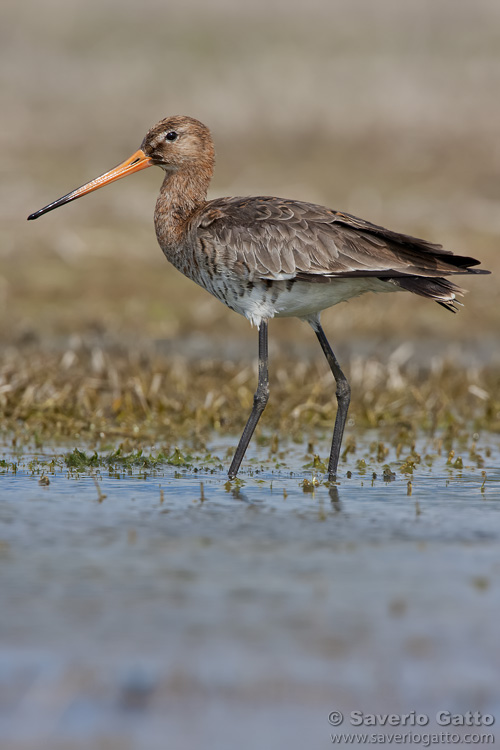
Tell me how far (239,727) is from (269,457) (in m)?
4.35

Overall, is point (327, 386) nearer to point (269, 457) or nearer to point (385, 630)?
point (269, 457)

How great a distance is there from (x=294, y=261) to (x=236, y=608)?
3137mm

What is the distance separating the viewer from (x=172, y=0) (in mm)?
35875

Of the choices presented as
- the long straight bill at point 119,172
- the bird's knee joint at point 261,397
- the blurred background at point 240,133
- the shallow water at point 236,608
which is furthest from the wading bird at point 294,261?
the blurred background at point 240,133

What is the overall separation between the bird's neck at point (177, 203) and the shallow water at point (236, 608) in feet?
5.77

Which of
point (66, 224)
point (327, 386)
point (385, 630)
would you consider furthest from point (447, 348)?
point (385, 630)

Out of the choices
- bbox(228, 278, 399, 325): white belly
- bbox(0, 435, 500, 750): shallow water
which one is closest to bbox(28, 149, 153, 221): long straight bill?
bbox(228, 278, 399, 325): white belly

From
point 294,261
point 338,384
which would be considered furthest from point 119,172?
point 338,384

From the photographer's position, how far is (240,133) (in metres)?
24.0

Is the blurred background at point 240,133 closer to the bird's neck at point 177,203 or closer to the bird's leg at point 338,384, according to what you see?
the bird's neck at point 177,203

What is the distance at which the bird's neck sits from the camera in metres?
7.67

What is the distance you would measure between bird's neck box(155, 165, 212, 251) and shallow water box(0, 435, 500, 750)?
69.3 inches

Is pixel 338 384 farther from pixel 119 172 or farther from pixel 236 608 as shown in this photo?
pixel 236 608

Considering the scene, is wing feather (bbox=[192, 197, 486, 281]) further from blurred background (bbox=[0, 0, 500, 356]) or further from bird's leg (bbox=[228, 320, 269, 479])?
blurred background (bbox=[0, 0, 500, 356])
